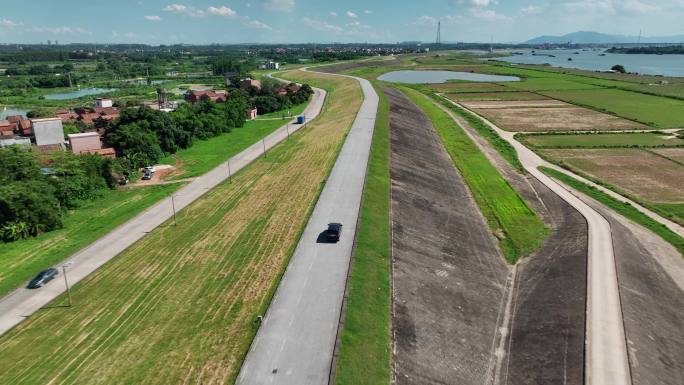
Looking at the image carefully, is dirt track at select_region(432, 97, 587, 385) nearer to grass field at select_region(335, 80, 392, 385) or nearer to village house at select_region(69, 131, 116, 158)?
grass field at select_region(335, 80, 392, 385)

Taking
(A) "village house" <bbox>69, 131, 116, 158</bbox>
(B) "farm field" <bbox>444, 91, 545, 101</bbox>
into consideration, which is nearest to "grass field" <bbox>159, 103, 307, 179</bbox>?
(A) "village house" <bbox>69, 131, 116, 158</bbox>

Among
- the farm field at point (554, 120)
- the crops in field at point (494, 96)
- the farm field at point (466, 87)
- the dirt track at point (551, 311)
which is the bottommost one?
the dirt track at point (551, 311)

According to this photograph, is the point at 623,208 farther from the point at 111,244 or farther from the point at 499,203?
the point at 111,244

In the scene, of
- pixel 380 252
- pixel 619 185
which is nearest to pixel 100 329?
pixel 380 252

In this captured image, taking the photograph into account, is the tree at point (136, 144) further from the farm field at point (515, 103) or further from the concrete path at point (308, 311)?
the farm field at point (515, 103)

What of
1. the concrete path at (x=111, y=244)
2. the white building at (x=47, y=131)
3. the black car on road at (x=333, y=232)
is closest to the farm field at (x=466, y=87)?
the concrete path at (x=111, y=244)

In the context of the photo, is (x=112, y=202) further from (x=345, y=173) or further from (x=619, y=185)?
(x=619, y=185)

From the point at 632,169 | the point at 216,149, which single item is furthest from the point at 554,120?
the point at 216,149

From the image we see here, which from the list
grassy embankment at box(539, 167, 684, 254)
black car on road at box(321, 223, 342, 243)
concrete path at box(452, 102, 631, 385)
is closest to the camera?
concrete path at box(452, 102, 631, 385)
